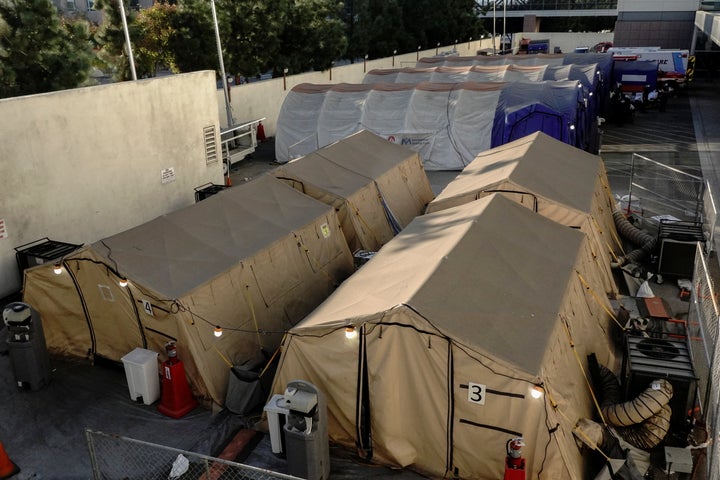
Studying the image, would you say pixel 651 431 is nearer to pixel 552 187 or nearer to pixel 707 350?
pixel 707 350

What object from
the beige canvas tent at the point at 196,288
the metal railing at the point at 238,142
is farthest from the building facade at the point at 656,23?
the beige canvas tent at the point at 196,288

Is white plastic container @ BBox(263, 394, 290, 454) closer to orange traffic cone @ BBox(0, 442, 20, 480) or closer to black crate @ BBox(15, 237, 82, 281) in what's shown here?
orange traffic cone @ BBox(0, 442, 20, 480)

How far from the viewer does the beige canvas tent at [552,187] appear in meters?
12.8

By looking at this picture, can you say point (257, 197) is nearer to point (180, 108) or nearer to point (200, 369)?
point (200, 369)

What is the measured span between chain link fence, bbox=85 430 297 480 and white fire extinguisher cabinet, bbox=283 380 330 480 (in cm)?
50

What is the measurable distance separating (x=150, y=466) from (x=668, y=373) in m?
6.97

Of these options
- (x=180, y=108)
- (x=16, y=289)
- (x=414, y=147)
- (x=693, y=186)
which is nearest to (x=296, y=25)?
(x=414, y=147)

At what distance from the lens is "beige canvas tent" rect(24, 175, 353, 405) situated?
9.72m

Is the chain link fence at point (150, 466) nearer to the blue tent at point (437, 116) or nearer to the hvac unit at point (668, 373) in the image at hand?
the hvac unit at point (668, 373)

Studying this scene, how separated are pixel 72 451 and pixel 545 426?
20.7 feet

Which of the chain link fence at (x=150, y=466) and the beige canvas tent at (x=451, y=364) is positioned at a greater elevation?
the beige canvas tent at (x=451, y=364)

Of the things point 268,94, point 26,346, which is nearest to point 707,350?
point 26,346

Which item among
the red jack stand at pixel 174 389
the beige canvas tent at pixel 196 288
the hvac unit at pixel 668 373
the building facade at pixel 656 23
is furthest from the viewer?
the building facade at pixel 656 23

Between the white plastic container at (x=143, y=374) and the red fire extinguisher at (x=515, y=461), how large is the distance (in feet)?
17.5
